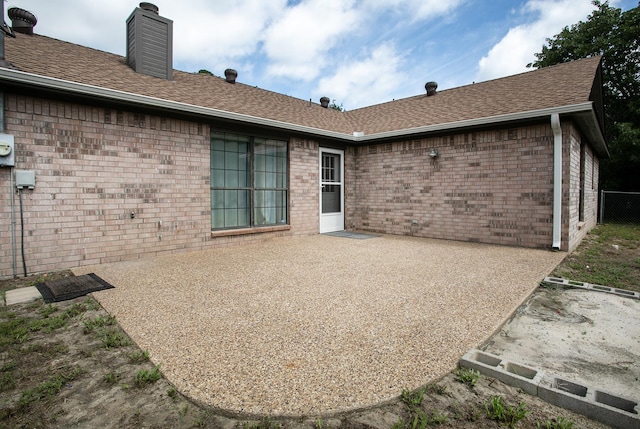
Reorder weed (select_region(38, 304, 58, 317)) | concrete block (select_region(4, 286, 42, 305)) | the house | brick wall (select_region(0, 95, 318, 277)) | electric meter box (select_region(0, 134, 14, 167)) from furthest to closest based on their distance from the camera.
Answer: the house
brick wall (select_region(0, 95, 318, 277))
electric meter box (select_region(0, 134, 14, 167))
concrete block (select_region(4, 286, 42, 305))
weed (select_region(38, 304, 58, 317))

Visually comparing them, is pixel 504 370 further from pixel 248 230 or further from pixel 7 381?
pixel 248 230

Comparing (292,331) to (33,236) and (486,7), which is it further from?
(486,7)

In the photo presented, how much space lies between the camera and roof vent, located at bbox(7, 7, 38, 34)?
6.57 meters

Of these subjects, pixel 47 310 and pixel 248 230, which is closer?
pixel 47 310

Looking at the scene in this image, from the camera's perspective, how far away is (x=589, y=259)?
5.91 meters

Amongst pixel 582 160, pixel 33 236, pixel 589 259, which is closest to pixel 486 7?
pixel 582 160

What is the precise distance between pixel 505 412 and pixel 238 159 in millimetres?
6381

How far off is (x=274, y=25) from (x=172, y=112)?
Answer: 22.0ft

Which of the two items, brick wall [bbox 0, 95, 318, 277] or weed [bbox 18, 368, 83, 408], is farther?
brick wall [bbox 0, 95, 318, 277]

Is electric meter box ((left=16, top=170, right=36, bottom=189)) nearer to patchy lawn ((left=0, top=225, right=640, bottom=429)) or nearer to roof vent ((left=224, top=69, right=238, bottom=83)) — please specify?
patchy lawn ((left=0, top=225, right=640, bottom=429))

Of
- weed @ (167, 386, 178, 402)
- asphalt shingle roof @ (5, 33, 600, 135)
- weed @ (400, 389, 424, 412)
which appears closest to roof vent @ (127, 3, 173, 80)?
asphalt shingle roof @ (5, 33, 600, 135)

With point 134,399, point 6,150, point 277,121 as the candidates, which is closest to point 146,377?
point 134,399

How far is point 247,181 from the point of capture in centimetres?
724

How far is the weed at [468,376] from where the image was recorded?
2035 millimetres
